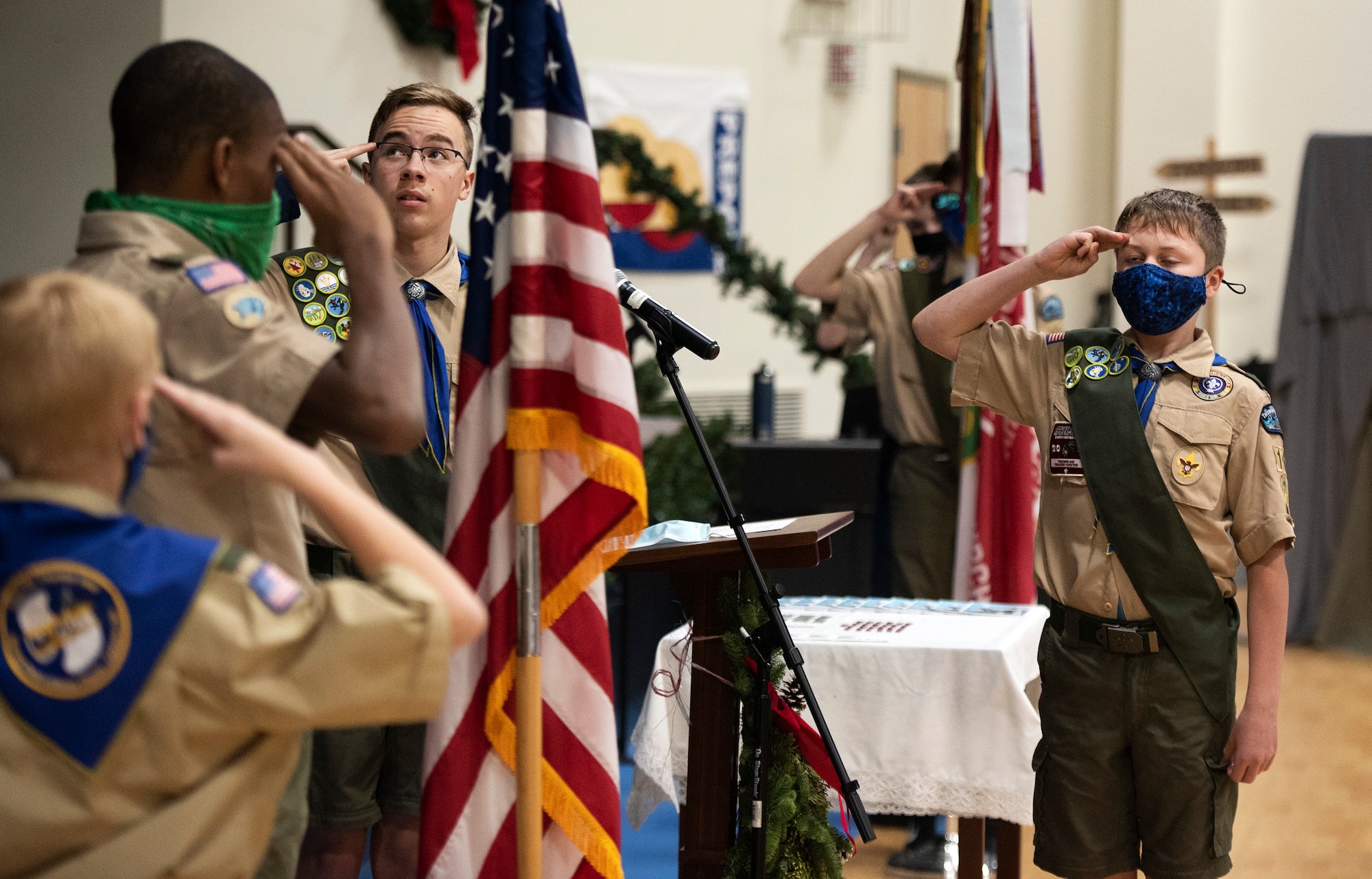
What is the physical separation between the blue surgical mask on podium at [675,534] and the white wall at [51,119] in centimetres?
394

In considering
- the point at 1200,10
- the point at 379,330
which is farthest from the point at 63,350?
the point at 1200,10

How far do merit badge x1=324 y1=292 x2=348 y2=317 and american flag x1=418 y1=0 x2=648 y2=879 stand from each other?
0.43 m

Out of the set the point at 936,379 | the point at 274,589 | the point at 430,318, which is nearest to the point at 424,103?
the point at 430,318

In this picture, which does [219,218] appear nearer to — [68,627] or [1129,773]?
[68,627]

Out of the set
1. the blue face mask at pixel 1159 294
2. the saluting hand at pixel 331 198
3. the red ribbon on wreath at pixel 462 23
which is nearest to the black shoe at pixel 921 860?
the blue face mask at pixel 1159 294

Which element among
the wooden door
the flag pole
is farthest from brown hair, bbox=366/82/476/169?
the wooden door

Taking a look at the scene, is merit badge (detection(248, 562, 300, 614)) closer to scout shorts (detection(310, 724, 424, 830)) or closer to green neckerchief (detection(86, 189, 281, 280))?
green neckerchief (detection(86, 189, 281, 280))

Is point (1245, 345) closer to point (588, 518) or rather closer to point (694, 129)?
point (694, 129)

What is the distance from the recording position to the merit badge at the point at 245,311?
1.55m

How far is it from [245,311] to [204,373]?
0.08 meters

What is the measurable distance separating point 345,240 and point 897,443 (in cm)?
285

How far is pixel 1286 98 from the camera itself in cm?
980

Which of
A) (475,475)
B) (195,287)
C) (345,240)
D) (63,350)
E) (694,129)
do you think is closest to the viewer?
(63,350)

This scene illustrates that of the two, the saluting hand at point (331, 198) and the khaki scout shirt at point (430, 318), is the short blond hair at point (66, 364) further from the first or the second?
the khaki scout shirt at point (430, 318)
